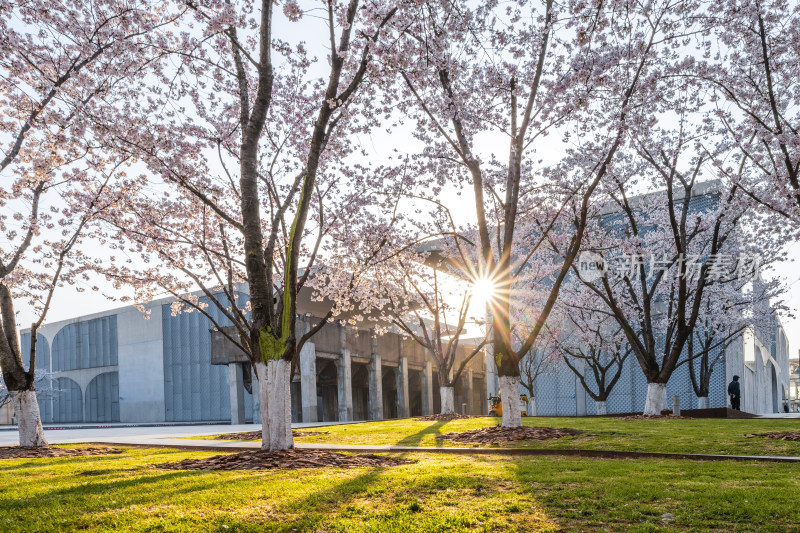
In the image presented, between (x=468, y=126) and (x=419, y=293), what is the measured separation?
38.6ft

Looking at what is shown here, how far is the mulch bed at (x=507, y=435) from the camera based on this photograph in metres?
13.4

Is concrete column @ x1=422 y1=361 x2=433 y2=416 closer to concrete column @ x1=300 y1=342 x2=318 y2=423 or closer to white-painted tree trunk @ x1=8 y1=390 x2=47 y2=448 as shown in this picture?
concrete column @ x1=300 y1=342 x2=318 y2=423

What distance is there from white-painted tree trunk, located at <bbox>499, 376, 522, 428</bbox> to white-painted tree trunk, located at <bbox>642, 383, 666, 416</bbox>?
8.82 meters

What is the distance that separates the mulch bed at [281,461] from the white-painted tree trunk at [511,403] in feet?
15.5

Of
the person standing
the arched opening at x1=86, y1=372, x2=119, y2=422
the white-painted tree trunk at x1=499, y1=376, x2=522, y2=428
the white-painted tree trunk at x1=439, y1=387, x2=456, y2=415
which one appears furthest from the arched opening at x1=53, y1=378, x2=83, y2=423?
the white-painted tree trunk at x1=499, y1=376, x2=522, y2=428

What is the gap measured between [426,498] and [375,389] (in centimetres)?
3544

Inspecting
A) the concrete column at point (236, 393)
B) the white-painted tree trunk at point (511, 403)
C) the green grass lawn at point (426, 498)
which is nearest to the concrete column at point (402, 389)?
the concrete column at point (236, 393)

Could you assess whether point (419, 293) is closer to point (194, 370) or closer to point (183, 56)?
point (183, 56)

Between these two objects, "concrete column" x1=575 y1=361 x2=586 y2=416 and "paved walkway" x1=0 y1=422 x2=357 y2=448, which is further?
"concrete column" x1=575 y1=361 x2=586 y2=416

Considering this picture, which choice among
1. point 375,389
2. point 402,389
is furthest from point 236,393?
point 402,389

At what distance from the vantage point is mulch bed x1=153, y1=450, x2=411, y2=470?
9.77 meters

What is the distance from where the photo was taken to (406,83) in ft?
49.8

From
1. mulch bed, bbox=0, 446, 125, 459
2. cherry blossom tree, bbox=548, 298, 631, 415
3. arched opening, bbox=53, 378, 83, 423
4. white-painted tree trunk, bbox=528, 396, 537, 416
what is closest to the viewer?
mulch bed, bbox=0, 446, 125, 459

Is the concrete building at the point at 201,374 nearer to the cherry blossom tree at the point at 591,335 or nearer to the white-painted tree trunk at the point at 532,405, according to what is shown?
the white-painted tree trunk at the point at 532,405
